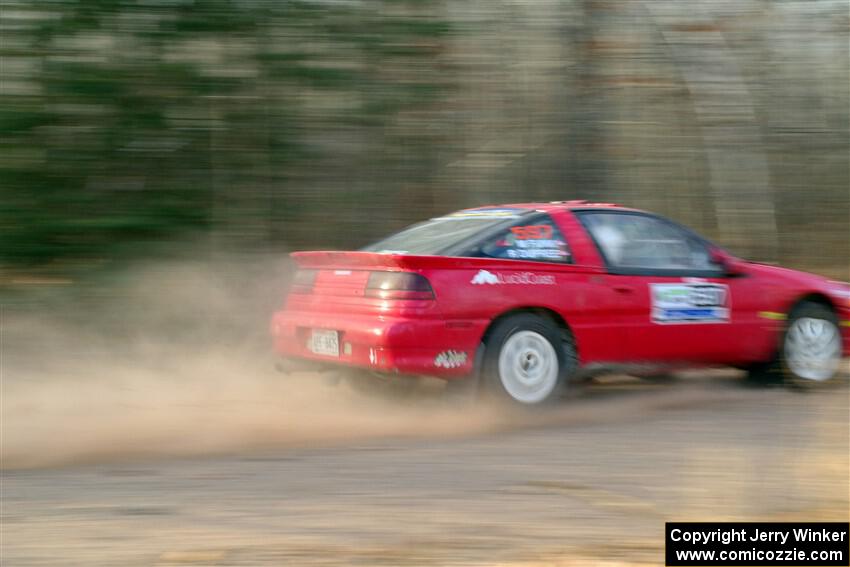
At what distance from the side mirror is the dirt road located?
50.0 inches

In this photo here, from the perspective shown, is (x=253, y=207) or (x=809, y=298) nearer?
(x=809, y=298)

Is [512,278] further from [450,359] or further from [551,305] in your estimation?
[450,359]

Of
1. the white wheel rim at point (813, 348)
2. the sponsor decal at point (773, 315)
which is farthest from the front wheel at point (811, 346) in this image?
the sponsor decal at point (773, 315)

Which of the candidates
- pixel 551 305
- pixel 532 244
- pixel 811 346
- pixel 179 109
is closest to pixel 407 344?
pixel 551 305

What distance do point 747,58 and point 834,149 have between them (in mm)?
2852

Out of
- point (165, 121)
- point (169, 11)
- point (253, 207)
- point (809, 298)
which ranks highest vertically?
point (169, 11)

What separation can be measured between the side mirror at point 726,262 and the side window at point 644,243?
0.14 ft

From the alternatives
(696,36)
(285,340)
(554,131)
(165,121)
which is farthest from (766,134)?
(285,340)

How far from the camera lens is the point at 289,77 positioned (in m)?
10.6

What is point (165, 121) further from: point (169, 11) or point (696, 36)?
point (696, 36)

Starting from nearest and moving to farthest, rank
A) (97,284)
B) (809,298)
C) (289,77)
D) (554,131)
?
(809,298) → (97,284) → (289,77) → (554,131)

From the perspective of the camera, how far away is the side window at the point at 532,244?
7.10m

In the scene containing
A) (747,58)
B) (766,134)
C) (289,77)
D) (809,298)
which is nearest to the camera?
(809,298)

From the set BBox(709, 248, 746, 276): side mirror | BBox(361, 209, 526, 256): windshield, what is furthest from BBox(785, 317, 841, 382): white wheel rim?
BBox(361, 209, 526, 256): windshield
